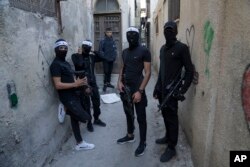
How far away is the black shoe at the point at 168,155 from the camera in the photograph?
3.59m

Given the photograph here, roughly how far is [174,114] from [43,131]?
1759mm

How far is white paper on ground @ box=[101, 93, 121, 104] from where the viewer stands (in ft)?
22.2

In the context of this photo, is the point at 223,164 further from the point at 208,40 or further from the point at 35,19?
the point at 35,19

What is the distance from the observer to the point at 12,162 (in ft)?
8.96

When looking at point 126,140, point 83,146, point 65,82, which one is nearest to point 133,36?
point 65,82

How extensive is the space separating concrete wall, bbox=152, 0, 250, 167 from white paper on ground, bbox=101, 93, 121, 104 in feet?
11.6

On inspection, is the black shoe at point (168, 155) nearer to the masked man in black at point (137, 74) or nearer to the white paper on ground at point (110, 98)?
the masked man in black at point (137, 74)

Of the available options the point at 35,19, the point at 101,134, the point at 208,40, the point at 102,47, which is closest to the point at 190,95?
the point at 208,40

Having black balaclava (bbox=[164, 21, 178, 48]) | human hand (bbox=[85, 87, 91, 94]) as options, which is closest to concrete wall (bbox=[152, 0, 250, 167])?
black balaclava (bbox=[164, 21, 178, 48])

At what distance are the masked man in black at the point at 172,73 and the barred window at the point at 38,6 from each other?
1715 millimetres

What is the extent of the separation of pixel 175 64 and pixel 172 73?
0.41 ft

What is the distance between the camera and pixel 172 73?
3.45m

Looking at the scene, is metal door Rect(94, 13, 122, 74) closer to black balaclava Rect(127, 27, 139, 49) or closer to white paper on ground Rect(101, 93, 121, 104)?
white paper on ground Rect(101, 93, 121, 104)

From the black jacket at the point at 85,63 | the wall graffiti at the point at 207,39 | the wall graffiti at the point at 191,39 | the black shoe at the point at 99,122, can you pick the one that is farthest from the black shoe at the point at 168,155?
the black jacket at the point at 85,63
